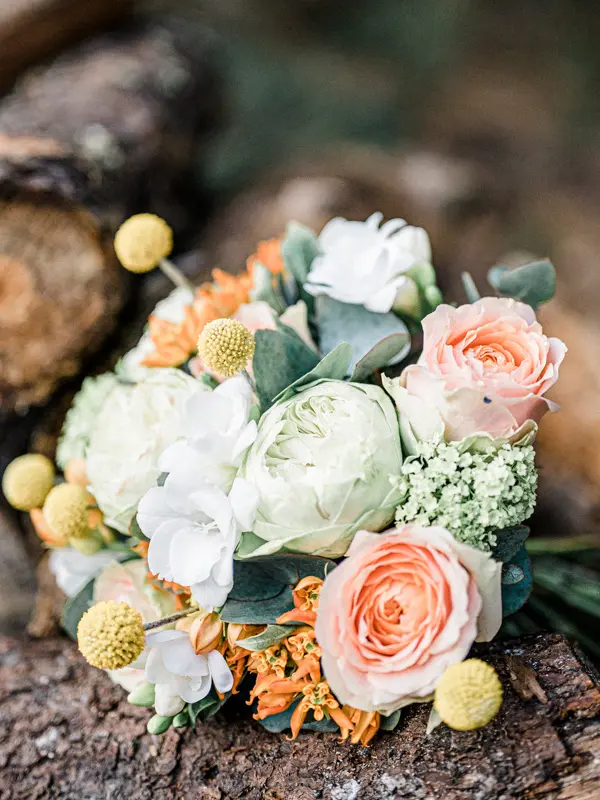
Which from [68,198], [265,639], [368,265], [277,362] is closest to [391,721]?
[265,639]

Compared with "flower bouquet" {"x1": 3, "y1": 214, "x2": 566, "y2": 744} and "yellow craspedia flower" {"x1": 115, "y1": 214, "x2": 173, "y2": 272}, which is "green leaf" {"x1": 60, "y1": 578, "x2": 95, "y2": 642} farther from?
"yellow craspedia flower" {"x1": 115, "y1": 214, "x2": 173, "y2": 272}

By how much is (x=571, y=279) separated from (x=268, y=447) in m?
0.98

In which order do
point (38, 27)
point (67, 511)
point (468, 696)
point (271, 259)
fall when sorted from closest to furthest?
point (468, 696) < point (67, 511) < point (271, 259) < point (38, 27)

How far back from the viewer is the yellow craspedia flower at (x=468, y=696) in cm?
50

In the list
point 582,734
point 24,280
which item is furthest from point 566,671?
point 24,280

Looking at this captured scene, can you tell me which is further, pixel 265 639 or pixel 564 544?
pixel 564 544

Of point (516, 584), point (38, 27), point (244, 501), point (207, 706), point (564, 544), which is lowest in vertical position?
point (564, 544)

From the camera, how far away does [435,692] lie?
0.53 meters

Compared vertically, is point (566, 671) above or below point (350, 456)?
below

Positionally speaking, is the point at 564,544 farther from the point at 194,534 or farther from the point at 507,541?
the point at 194,534

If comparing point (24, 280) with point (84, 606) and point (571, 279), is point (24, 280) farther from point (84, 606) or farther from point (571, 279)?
point (571, 279)

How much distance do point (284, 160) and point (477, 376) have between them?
42.8 inches

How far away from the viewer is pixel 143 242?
2.45 ft

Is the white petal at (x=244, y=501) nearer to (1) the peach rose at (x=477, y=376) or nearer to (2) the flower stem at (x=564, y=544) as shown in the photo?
(1) the peach rose at (x=477, y=376)
